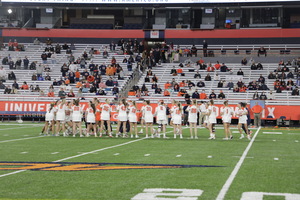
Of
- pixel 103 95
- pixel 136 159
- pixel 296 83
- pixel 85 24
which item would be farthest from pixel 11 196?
pixel 85 24

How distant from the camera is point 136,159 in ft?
46.3

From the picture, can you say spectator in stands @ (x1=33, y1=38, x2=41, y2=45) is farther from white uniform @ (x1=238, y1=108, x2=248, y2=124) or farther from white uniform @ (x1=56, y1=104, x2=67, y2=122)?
white uniform @ (x1=238, y1=108, x2=248, y2=124)

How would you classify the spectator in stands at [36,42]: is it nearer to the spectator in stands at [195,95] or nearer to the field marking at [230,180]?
the spectator in stands at [195,95]

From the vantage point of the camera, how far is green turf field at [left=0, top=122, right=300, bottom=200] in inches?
347

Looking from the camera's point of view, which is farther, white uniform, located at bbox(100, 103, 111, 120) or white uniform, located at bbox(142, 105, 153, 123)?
white uniform, located at bbox(142, 105, 153, 123)

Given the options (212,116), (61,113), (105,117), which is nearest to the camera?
(212,116)

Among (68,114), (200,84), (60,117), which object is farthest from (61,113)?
(200,84)

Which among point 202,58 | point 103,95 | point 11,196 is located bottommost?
point 11,196

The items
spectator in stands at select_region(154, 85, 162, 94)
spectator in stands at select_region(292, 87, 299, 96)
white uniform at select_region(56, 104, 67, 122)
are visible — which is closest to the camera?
white uniform at select_region(56, 104, 67, 122)

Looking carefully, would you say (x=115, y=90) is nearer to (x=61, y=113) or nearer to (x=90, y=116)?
(x=61, y=113)

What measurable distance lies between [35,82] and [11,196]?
111 ft

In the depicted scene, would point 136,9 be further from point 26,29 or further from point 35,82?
point 35,82

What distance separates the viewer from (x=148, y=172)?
11.4 meters

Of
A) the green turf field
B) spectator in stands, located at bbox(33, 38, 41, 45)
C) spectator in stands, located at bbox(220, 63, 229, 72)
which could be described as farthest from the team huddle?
spectator in stands, located at bbox(33, 38, 41, 45)
